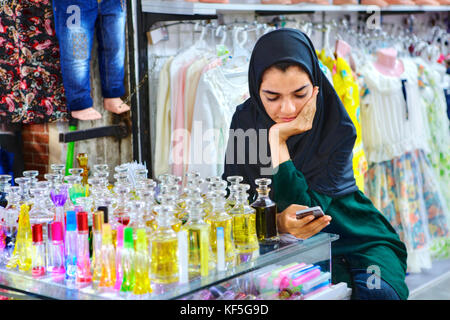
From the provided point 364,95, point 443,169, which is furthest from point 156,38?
point 443,169

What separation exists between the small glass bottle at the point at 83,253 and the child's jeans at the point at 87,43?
117 cm

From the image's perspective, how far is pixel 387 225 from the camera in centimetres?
304

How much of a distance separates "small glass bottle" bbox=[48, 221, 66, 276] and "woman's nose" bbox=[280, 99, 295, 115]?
4.42ft

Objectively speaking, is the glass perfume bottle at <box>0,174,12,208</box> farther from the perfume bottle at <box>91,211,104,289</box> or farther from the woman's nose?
the woman's nose

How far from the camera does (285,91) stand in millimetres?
2820

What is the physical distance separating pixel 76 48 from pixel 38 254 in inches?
47.6

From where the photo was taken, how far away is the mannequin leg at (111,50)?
9.40 feet

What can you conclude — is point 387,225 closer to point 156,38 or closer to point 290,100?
point 290,100

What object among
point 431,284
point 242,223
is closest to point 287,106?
point 242,223

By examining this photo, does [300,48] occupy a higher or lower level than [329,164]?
higher

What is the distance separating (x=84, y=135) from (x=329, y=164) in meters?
1.14

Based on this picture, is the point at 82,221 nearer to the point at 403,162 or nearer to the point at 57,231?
the point at 57,231

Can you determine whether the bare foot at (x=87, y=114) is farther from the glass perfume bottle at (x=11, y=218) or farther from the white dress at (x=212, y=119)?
the glass perfume bottle at (x=11, y=218)

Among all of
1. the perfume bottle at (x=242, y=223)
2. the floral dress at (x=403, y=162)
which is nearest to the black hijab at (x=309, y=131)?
the floral dress at (x=403, y=162)
